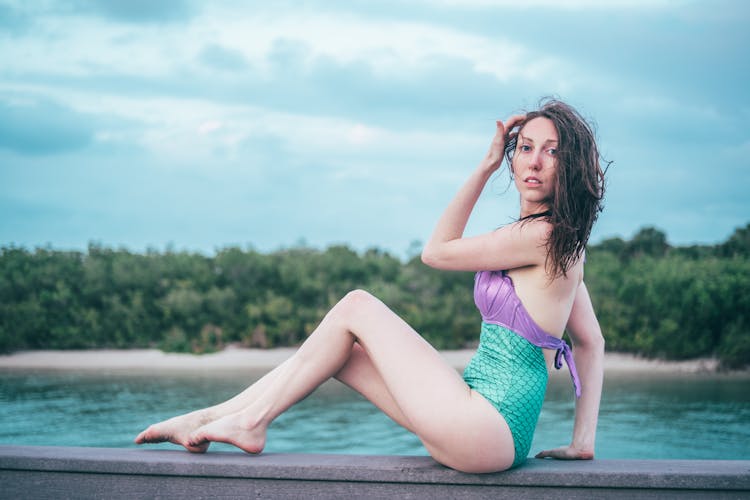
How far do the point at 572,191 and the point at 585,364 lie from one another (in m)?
0.59

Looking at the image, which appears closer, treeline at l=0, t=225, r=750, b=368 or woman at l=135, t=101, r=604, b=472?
woman at l=135, t=101, r=604, b=472

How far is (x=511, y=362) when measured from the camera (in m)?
2.15

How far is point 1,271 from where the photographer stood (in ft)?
34.5

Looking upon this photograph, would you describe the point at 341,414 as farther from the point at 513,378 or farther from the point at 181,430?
the point at 513,378

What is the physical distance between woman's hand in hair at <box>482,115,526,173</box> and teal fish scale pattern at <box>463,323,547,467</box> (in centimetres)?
49

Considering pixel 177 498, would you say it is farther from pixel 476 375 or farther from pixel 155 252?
pixel 155 252

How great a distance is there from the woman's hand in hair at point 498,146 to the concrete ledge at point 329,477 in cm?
91

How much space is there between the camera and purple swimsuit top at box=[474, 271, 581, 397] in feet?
7.07

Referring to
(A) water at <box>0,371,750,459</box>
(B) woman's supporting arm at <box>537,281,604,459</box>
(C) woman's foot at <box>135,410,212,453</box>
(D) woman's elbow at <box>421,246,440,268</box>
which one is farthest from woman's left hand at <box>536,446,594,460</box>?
(A) water at <box>0,371,750,459</box>

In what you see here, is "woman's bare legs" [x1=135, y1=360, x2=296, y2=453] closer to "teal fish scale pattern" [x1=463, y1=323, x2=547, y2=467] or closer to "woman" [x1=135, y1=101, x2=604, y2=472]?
"woman" [x1=135, y1=101, x2=604, y2=472]

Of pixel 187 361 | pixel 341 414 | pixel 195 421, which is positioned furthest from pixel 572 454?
pixel 187 361

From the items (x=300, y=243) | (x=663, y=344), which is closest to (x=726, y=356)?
(x=663, y=344)

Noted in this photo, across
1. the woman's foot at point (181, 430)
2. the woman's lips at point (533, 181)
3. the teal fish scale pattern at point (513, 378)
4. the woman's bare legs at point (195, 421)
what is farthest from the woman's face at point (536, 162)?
the woman's foot at point (181, 430)

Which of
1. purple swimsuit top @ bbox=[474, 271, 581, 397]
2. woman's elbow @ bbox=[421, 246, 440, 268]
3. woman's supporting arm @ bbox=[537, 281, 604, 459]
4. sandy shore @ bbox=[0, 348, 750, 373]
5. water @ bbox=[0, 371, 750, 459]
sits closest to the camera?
purple swimsuit top @ bbox=[474, 271, 581, 397]
